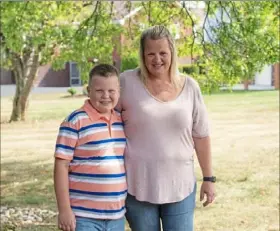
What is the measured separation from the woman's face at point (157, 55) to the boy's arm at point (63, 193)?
26.4 inches

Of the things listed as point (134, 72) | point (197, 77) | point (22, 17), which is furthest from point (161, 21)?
point (134, 72)

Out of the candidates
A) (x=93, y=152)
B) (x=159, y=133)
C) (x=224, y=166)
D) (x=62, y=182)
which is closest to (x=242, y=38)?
(x=224, y=166)

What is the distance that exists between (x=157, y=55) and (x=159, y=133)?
407mm

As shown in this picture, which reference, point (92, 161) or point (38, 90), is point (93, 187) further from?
point (38, 90)

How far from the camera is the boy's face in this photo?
9.54ft

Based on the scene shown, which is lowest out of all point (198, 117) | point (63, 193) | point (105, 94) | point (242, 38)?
point (63, 193)

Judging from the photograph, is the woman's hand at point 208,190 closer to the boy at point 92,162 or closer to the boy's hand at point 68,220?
the boy at point 92,162

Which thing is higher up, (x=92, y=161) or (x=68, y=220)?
(x=92, y=161)

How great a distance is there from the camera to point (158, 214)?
10.4 feet

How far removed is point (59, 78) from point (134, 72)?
35.2 meters

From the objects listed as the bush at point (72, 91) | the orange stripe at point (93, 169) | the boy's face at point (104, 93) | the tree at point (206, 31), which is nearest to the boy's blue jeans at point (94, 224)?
the orange stripe at point (93, 169)

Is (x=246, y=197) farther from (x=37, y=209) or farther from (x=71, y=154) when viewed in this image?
(x=71, y=154)

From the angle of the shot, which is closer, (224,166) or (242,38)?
(242,38)

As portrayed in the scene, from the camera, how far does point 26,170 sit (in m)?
11.1
